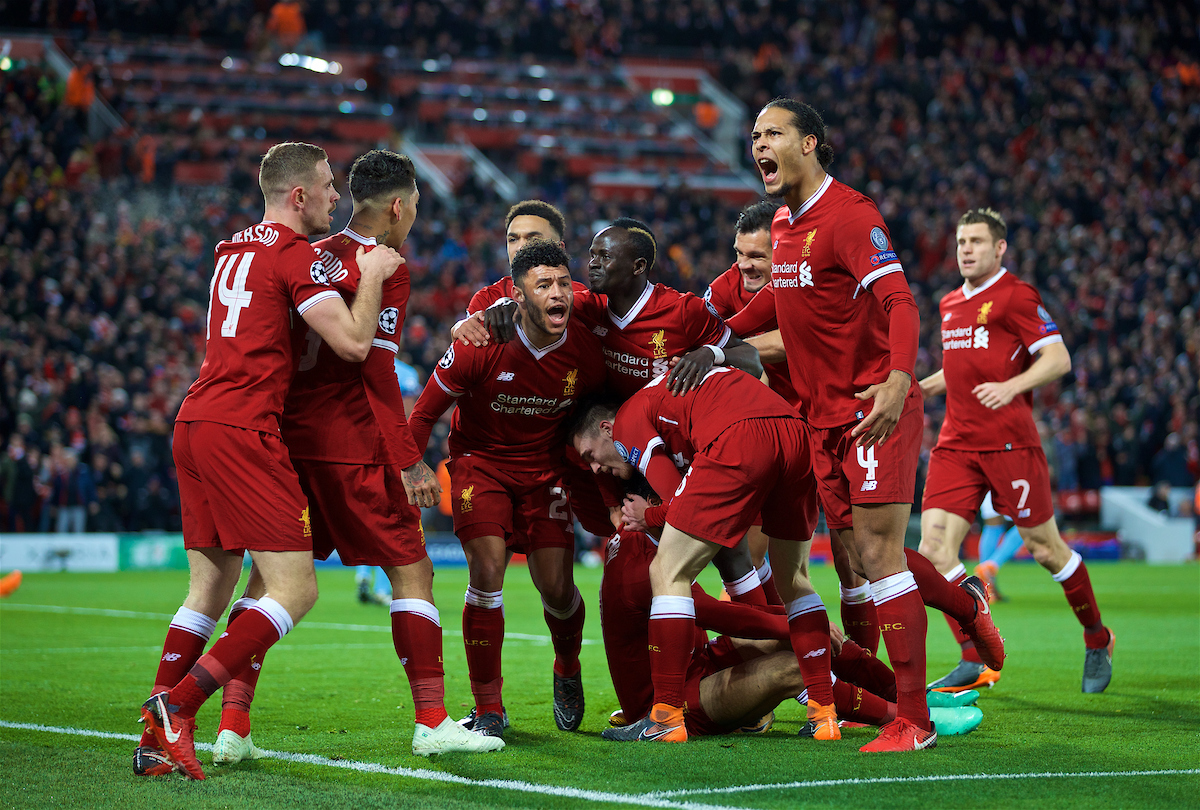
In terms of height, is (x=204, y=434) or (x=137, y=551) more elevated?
(x=204, y=434)

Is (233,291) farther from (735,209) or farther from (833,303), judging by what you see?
(735,209)

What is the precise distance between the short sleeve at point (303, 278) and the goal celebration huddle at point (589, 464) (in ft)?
0.03

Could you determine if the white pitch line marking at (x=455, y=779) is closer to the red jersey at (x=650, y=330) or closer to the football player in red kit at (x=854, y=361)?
the football player in red kit at (x=854, y=361)

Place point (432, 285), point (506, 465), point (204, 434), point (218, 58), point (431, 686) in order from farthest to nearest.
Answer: point (218, 58) → point (432, 285) → point (506, 465) → point (431, 686) → point (204, 434)

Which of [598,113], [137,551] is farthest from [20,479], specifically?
[598,113]

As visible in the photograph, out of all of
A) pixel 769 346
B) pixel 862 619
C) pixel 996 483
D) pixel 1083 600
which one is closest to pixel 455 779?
pixel 862 619

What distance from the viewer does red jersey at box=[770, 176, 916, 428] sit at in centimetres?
516

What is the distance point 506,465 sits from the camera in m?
5.90

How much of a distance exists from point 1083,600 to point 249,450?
5.01 m

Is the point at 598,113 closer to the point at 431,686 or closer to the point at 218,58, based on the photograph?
the point at 218,58

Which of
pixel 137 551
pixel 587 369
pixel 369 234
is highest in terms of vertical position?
pixel 369 234

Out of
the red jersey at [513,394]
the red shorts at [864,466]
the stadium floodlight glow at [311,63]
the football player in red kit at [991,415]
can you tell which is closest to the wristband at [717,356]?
the red shorts at [864,466]

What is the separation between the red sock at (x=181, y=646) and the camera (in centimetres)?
479

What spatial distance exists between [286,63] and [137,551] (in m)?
16.8
